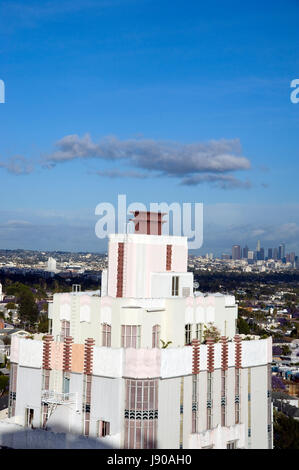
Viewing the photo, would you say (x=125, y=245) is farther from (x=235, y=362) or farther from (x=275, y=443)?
(x=275, y=443)

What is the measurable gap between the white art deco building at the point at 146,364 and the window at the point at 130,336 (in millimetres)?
61

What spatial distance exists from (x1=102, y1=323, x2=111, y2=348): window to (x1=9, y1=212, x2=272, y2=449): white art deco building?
0.06m

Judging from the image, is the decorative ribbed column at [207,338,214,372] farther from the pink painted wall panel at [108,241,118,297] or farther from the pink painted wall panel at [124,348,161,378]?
the pink painted wall panel at [108,241,118,297]

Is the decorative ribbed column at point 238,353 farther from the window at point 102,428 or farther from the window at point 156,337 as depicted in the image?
the window at point 102,428

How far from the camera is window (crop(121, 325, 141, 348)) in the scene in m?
38.5

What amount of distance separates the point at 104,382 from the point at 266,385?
12039mm

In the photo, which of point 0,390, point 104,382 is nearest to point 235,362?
point 104,382

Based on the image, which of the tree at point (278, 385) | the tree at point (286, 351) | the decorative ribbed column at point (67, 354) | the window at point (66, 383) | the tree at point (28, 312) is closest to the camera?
the decorative ribbed column at point (67, 354)

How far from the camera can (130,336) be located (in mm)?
38625

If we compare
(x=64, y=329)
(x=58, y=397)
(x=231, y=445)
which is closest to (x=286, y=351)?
(x=231, y=445)

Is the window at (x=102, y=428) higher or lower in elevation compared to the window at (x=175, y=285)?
lower

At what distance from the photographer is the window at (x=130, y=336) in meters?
38.5

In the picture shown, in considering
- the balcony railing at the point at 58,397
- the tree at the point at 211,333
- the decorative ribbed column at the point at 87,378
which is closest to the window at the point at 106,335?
the decorative ribbed column at the point at 87,378

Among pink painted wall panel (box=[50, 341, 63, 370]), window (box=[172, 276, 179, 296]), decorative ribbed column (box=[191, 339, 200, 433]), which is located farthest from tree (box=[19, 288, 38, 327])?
decorative ribbed column (box=[191, 339, 200, 433])
